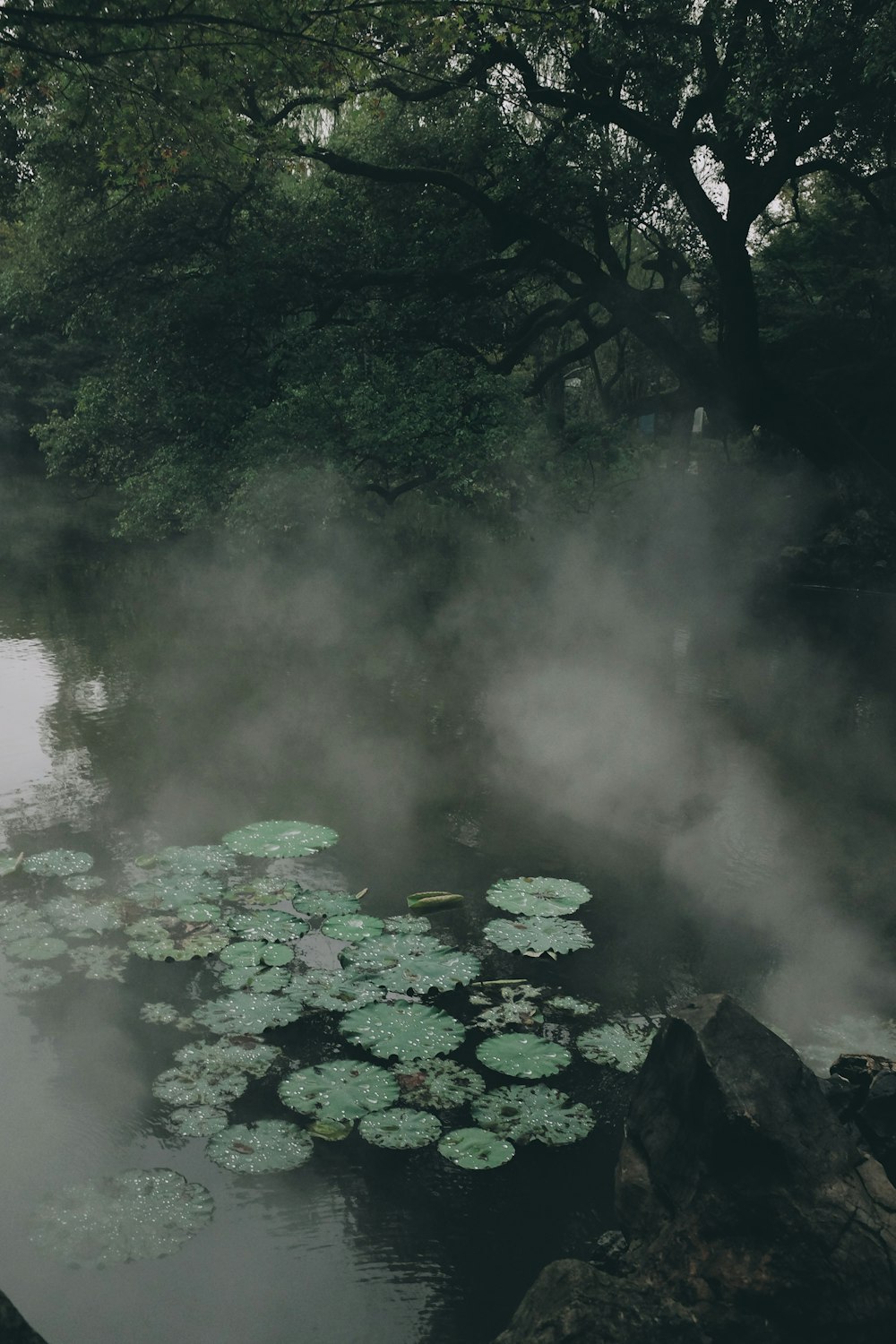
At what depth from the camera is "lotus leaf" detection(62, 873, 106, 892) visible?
7.15 metres

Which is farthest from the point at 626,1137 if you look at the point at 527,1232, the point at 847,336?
the point at 847,336

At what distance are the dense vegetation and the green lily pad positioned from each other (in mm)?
9665

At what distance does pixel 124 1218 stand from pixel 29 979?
214 centimetres

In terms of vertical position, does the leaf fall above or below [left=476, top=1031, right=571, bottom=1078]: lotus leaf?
below

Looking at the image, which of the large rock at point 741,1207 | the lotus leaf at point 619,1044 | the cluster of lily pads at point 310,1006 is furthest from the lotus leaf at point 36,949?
the large rock at point 741,1207

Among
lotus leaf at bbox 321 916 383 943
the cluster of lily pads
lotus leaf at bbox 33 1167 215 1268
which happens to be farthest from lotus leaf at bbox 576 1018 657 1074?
lotus leaf at bbox 33 1167 215 1268

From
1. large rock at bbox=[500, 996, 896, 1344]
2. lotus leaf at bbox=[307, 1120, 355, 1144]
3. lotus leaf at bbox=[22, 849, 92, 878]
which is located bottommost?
lotus leaf at bbox=[22, 849, 92, 878]

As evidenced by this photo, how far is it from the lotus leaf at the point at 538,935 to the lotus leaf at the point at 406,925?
1.27 feet

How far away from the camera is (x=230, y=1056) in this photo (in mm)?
5293

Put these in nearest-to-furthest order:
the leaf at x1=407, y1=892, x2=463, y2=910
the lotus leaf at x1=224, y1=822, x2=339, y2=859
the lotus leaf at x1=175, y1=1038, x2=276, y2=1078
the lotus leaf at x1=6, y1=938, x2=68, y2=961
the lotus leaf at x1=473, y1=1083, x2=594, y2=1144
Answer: the lotus leaf at x1=473, y1=1083, x2=594, y2=1144 → the lotus leaf at x1=175, y1=1038, x2=276, y2=1078 → the lotus leaf at x1=6, y1=938, x2=68, y2=961 → the leaf at x1=407, y1=892, x2=463, y2=910 → the lotus leaf at x1=224, y1=822, x2=339, y2=859

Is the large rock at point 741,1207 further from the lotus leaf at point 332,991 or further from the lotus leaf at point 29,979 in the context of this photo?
the lotus leaf at point 29,979

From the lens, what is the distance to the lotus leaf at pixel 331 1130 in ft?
15.6

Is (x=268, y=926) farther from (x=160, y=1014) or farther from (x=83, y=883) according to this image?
(x=83, y=883)

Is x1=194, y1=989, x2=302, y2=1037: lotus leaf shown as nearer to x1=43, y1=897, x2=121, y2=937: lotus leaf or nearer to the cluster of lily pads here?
the cluster of lily pads
